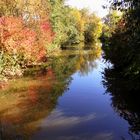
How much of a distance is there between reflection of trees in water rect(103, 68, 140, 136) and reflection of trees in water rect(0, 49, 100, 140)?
3.08 metres

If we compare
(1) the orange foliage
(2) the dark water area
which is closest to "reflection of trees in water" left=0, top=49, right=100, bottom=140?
(2) the dark water area

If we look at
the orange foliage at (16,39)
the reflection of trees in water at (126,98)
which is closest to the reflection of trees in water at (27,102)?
the orange foliage at (16,39)

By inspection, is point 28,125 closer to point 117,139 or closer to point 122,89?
point 117,139

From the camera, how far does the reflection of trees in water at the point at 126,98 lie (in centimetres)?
1577

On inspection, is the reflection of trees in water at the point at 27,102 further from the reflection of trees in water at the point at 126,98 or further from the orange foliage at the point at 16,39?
the reflection of trees in water at the point at 126,98

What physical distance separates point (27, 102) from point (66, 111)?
260 centimetres

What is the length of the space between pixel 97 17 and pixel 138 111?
310 feet

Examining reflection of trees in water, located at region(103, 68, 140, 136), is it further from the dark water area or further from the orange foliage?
the orange foliage

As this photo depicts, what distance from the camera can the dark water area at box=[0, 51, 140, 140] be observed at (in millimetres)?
14242

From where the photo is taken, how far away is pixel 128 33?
1506 cm

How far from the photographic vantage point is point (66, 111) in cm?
1806

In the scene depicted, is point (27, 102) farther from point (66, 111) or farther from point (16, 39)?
point (16, 39)

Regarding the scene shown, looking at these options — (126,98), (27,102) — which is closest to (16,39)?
(27,102)

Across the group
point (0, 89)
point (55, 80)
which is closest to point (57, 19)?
point (55, 80)
